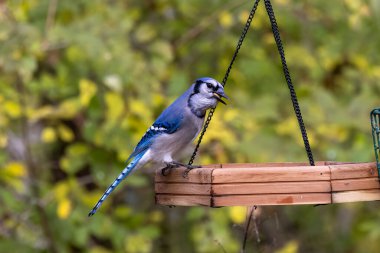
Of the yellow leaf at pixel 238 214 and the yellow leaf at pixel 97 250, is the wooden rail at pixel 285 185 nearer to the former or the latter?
the yellow leaf at pixel 238 214

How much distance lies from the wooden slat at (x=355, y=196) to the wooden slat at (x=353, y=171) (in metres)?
0.06

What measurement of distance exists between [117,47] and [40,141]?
75.0 inches

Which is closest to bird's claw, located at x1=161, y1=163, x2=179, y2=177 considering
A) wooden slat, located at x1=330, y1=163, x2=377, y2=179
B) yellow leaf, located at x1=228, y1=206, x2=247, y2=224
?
wooden slat, located at x1=330, y1=163, x2=377, y2=179

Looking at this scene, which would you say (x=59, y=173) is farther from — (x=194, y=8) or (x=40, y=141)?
(x=194, y=8)

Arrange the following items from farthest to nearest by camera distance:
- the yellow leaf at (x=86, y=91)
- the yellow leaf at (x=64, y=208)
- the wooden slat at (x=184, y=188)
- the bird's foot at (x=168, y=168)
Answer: the yellow leaf at (x=64, y=208)
the yellow leaf at (x=86, y=91)
the bird's foot at (x=168, y=168)
the wooden slat at (x=184, y=188)

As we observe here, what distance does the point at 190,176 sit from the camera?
3082mm

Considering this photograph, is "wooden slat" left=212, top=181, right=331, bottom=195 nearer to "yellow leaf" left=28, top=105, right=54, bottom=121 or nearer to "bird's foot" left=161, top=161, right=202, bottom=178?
"bird's foot" left=161, top=161, right=202, bottom=178

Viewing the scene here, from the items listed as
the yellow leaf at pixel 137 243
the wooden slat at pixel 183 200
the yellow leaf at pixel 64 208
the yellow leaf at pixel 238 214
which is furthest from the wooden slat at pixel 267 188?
the yellow leaf at pixel 137 243

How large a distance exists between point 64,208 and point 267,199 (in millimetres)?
2712

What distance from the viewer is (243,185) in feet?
9.27

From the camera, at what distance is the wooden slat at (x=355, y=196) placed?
114 inches

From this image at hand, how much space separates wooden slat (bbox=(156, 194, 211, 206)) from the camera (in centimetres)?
293

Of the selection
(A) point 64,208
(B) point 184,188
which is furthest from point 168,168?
(A) point 64,208

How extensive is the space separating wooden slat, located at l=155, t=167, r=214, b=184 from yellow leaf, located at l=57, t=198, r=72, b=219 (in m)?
2.04
